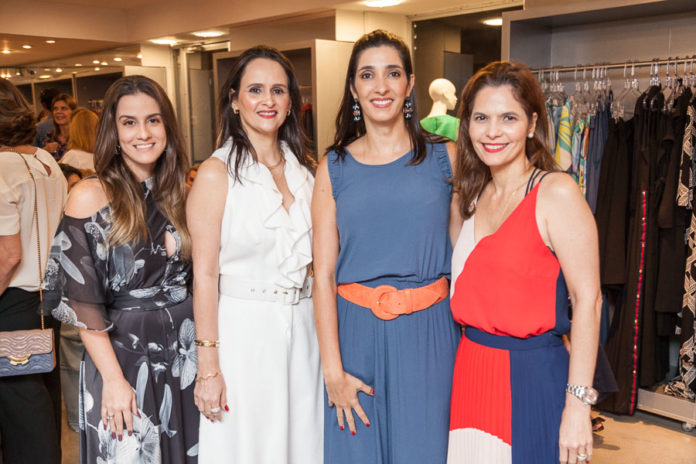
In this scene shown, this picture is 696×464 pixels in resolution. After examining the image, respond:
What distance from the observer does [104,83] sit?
7645 mm

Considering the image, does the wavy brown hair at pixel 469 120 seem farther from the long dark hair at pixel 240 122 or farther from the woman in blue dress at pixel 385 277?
the long dark hair at pixel 240 122

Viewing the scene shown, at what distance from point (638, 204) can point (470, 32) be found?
1864mm

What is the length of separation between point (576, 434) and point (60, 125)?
17.3ft

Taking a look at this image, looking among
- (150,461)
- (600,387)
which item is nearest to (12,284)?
(150,461)

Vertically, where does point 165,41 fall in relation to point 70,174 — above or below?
above

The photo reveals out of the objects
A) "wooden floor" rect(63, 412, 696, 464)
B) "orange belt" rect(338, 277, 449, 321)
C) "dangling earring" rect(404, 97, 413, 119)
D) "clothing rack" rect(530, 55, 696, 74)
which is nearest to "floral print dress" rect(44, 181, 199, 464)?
"orange belt" rect(338, 277, 449, 321)

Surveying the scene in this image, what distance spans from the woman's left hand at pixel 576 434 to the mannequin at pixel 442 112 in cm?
255

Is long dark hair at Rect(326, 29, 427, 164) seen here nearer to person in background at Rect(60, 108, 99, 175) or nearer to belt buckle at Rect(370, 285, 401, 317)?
belt buckle at Rect(370, 285, 401, 317)

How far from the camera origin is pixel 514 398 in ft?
5.58

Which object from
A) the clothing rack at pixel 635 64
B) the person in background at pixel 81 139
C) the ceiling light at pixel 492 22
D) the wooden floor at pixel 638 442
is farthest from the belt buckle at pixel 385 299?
the person in background at pixel 81 139

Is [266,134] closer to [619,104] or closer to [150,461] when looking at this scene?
[150,461]

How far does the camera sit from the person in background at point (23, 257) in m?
2.41

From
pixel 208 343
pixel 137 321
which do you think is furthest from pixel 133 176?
pixel 208 343

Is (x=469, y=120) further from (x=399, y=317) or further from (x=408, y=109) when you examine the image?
(x=399, y=317)
